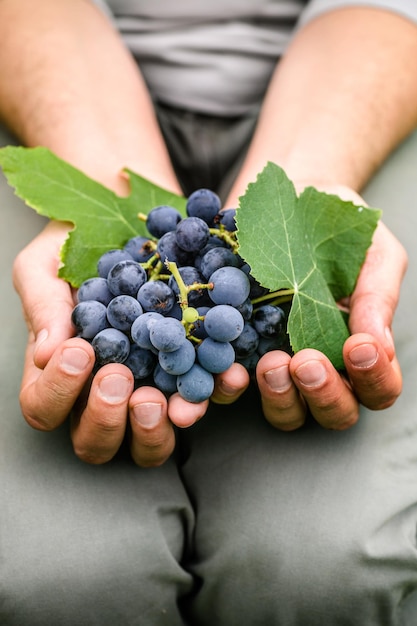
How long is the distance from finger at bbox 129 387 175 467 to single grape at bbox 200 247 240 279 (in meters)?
0.15

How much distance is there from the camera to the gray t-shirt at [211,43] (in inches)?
48.1

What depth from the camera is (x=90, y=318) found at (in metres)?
0.63

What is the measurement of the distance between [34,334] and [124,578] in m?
0.34

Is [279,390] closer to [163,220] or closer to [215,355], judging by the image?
[215,355]

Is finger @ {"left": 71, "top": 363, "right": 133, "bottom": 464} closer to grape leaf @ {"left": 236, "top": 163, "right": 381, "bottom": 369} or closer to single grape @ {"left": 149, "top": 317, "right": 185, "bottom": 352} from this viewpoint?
single grape @ {"left": 149, "top": 317, "right": 185, "bottom": 352}

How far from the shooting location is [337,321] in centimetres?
69

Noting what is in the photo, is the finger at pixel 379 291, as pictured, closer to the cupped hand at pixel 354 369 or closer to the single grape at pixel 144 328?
the cupped hand at pixel 354 369

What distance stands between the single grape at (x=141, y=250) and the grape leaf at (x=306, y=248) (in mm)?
126

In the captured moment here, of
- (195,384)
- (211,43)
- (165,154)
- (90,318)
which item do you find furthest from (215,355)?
(211,43)

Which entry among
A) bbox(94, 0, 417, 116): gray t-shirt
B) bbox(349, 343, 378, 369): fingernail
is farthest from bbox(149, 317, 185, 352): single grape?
bbox(94, 0, 417, 116): gray t-shirt

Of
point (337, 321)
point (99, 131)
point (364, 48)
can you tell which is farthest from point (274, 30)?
point (337, 321)

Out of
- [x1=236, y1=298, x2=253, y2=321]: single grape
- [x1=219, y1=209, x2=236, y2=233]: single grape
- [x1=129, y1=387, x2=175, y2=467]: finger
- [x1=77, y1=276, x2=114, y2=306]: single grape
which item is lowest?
[x1=129, y1=387, x2=175, y2=467]: finger

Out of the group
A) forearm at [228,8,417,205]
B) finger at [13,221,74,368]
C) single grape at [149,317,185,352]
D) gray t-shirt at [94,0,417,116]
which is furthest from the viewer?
gray t-shirt at [94,0,417,116]

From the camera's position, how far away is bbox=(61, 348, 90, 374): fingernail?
24.1 inches
